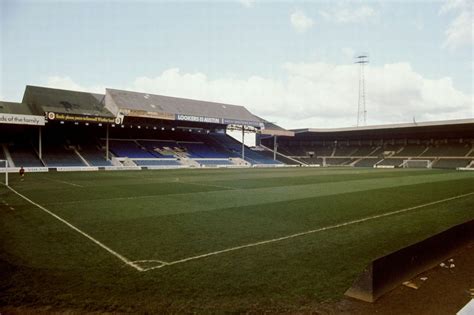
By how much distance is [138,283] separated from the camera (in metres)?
5.96

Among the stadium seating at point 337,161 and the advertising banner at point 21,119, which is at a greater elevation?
the advertising banner at point 21,119

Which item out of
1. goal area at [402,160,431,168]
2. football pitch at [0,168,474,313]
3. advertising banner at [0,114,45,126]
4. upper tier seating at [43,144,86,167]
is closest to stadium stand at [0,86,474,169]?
upper tier seating at [43,144,86,167]

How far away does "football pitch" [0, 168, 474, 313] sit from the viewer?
5.41 metres

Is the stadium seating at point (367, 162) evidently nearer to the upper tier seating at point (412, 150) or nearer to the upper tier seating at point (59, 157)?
the upper tier seating at point (412, 150)

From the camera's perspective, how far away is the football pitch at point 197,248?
541 cm

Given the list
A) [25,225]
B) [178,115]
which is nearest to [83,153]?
[178,115]

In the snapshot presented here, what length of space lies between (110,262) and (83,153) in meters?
41.1

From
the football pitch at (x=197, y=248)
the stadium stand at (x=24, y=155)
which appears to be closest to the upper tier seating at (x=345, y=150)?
the stadium stand at (x=24, y=155)

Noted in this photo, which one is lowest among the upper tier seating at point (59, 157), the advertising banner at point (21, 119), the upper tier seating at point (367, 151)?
the upper tier seating at point (59, 157)

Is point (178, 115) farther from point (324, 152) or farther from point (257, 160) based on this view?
point (324, 152)

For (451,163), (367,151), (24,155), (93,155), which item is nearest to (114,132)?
(93,155)

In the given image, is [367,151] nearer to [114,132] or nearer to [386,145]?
[386,145]

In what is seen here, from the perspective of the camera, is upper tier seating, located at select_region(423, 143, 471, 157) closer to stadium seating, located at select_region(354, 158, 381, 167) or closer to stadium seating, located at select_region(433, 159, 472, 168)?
stadium seating, located at select_region(433, 159, 472, 168)

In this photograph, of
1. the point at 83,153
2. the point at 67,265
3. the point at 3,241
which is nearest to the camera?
the point at 67,265
